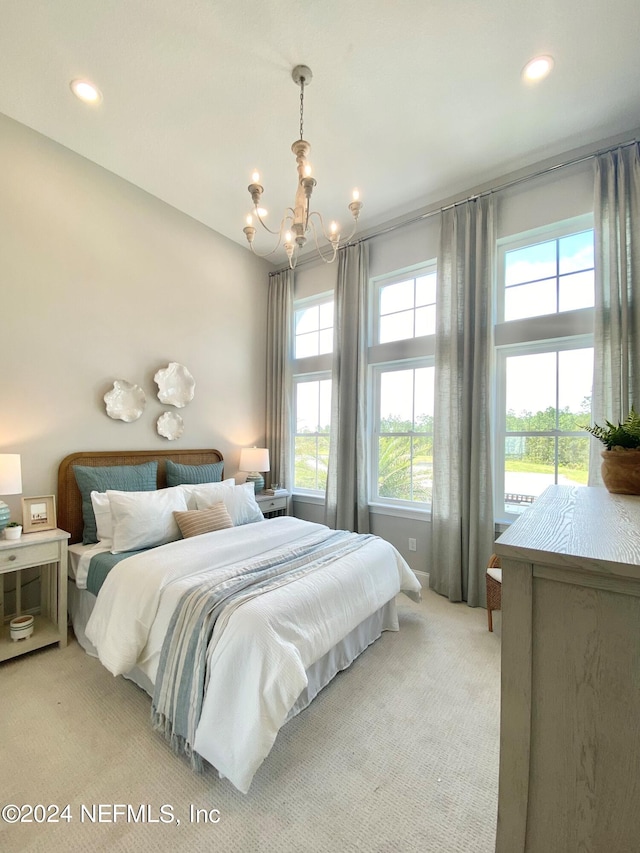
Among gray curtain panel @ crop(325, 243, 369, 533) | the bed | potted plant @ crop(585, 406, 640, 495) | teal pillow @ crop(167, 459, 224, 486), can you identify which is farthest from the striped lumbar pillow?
potted plant @ crop(585, 406, 640, 495)

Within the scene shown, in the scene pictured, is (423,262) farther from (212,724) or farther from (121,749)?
(121,749)

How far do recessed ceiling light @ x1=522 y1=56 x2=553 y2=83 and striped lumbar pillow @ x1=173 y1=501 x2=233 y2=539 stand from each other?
3.47 m

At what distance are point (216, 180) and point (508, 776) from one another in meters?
3.86

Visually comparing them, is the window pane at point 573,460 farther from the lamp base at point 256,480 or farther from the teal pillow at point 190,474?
the teal pillow at point 190,474

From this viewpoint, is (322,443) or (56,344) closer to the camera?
(56,344)

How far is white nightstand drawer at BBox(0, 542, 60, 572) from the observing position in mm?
2119

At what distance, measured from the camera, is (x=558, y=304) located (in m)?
2.83

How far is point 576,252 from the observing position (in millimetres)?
2803

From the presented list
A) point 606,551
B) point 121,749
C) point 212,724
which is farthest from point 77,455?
point 606,551

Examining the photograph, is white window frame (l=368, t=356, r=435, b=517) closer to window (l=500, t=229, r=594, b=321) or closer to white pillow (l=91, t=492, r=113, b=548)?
window (l=500, t=229, r=594, b=321)

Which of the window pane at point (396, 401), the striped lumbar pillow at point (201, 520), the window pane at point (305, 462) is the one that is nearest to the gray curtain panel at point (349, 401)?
the window pane at point (396, 401)

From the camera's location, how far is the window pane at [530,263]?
9.53ft

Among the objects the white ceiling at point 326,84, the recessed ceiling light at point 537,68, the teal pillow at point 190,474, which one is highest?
the white ceiling at point 326,84

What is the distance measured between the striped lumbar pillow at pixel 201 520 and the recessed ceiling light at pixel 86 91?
2.82m
